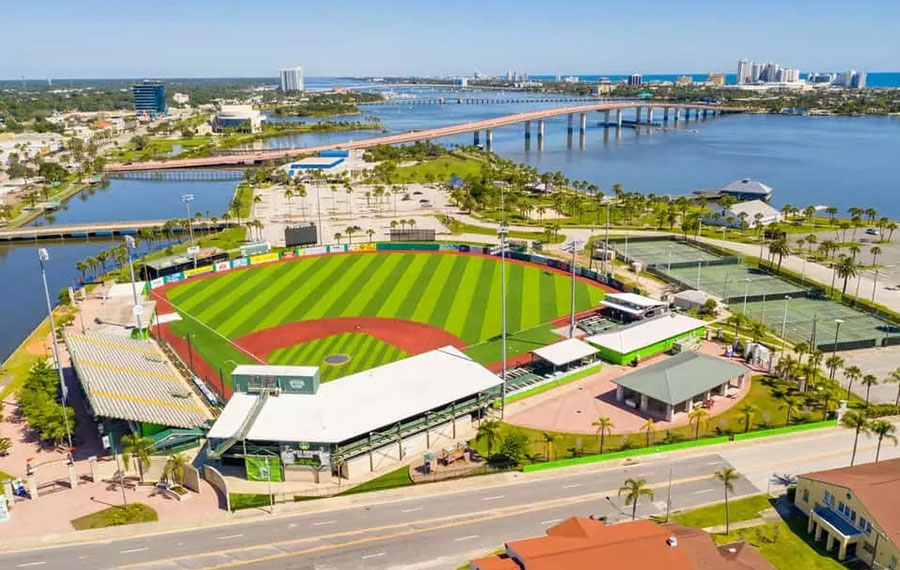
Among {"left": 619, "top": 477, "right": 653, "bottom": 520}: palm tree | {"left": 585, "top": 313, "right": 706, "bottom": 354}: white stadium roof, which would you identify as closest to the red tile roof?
{"left": 619, "top": 477, "right": 653, "bottom": 520}: palm tree

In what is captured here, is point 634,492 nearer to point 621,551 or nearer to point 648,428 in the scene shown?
point 621,551

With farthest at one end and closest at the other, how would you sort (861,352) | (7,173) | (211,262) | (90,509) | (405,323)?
(7,173)
(211,262)
(405,323)
(861,352)
(90,509)

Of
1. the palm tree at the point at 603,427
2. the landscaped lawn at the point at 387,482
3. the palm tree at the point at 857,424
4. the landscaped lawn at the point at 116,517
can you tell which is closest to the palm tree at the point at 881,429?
the palm tree at the point at 857,424

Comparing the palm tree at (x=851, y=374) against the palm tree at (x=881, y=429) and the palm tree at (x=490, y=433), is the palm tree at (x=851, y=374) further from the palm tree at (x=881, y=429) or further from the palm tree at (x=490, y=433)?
the palm tree at (x=490, y=433)

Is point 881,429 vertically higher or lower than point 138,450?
higher

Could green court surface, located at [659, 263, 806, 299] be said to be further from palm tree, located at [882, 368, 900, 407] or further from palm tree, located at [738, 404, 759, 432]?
palm tree, located at [738, 404, 759, 432]

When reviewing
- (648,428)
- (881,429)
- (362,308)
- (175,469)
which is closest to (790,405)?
(881,429)

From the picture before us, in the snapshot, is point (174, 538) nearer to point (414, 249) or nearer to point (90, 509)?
point (90, 509)

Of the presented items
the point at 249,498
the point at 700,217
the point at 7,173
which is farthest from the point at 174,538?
the point at 7,173
